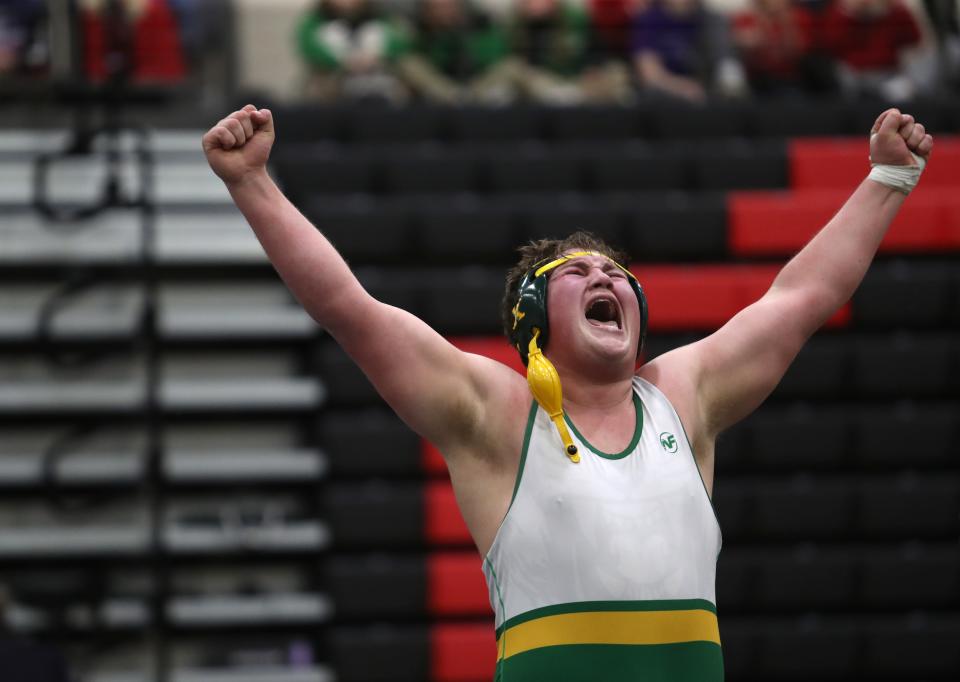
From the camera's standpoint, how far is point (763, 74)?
7.87m

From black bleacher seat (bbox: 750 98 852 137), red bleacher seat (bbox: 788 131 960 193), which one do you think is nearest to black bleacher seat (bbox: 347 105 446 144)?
black bleacher seat (bbox: 750 98 852 137)

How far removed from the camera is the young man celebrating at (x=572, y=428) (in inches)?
88.3

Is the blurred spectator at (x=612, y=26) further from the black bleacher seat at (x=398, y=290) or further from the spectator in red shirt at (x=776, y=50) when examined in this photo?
the black bleacher seat at (x=398, y=290)

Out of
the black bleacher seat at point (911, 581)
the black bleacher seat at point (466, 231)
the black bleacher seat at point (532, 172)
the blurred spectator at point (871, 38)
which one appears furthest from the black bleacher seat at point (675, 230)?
the blurred spectator at point (871, 38)

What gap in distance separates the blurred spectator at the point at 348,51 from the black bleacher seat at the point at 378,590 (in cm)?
290

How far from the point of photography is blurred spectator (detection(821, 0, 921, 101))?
7949 millimetres

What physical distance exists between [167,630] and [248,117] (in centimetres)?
393

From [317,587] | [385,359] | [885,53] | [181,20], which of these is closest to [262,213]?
[385,359]

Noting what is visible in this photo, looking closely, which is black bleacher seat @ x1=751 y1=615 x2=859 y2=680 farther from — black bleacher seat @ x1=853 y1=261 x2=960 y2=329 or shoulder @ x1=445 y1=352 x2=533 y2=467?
shoulder @ x1=445 y1=352 x2=533 y2=467

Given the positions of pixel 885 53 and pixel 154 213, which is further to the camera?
pixel 885 53

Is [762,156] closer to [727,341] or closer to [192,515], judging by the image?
[192,515]

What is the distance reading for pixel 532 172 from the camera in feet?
22.1

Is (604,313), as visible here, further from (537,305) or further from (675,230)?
(675,230)

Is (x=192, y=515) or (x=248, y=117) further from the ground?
(x=248, y=117)
